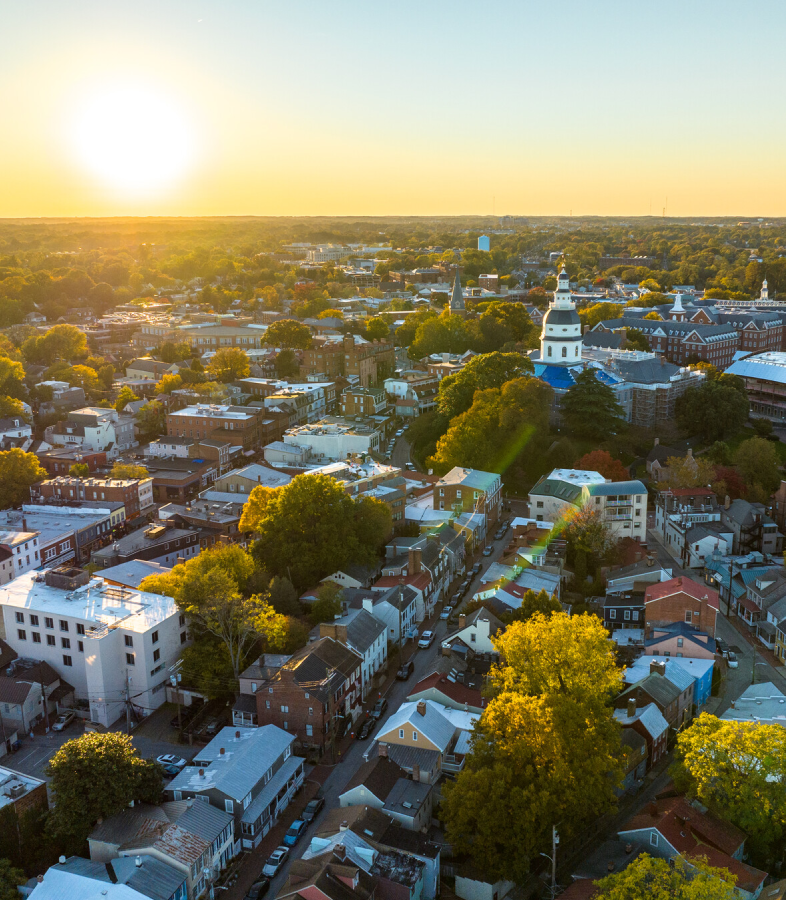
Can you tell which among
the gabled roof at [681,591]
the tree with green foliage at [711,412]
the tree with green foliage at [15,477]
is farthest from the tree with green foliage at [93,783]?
the tree with green foliage at [711,412]

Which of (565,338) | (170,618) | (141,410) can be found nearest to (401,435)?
(565,338)

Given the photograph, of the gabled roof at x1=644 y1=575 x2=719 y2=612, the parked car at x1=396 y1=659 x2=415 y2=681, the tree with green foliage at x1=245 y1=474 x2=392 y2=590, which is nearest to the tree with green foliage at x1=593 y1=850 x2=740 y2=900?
the parked car at x1=396 y1=659 x2=415 y2=681

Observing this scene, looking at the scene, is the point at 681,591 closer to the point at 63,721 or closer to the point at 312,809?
the point at 312,809

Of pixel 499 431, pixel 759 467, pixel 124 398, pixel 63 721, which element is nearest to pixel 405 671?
pixel 63 721

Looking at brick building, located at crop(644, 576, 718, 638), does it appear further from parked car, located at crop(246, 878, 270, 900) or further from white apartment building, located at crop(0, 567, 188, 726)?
white apartment building, located at crop(0, 567, 188, 726)

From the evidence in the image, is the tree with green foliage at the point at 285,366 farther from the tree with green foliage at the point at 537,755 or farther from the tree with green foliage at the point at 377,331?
the tree with green foliage at the point at 537,755

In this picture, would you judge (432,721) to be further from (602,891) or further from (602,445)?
(602,445)

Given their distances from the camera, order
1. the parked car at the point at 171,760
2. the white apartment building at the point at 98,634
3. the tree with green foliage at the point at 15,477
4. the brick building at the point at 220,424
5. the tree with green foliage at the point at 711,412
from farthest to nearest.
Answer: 1. the brick building at the point at 220,424
2. the tree with green foliage at the point at 711,412
3. the tree with green foliage at the point at 15,477
4. the white apartment building at the point at 98,634
5. the parked car at the point at 171,760
